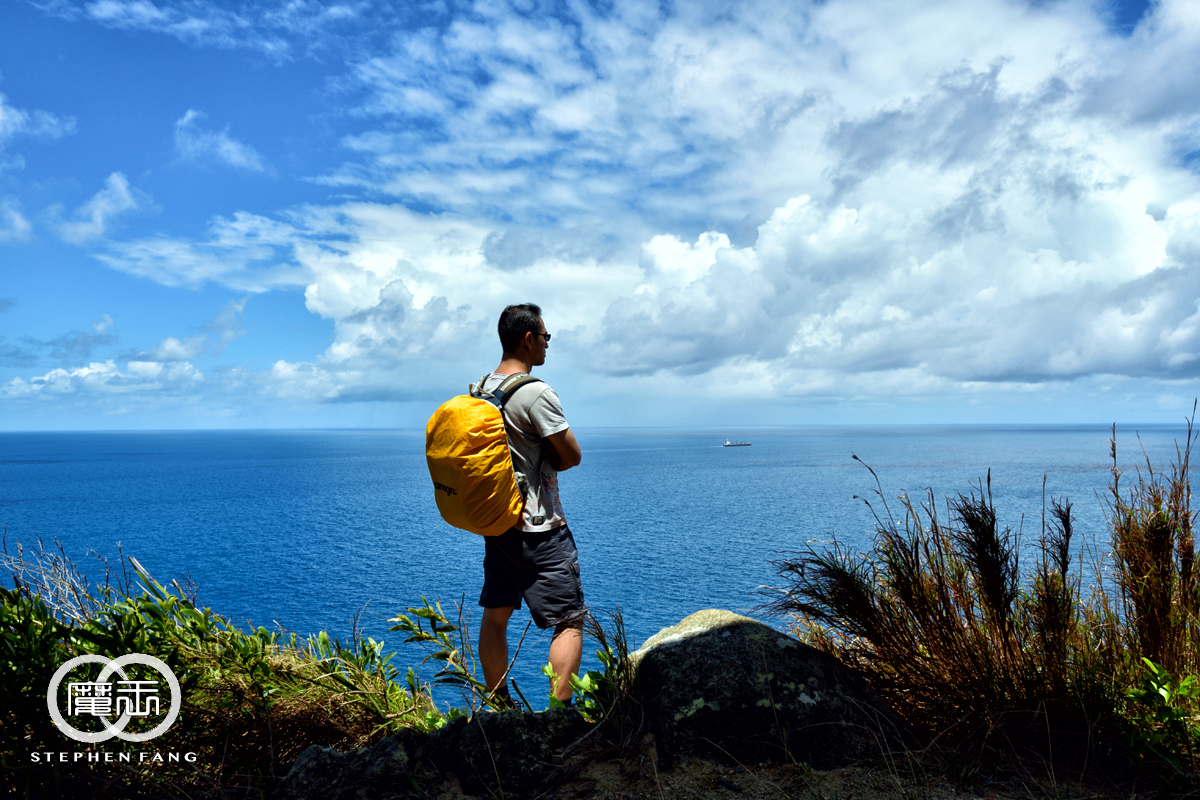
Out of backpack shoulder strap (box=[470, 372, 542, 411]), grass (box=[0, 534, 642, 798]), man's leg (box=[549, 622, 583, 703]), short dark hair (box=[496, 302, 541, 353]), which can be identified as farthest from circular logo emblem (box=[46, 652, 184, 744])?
short dark hair (box=[496, 302, 541, 353])

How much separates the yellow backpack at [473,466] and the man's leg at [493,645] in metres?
0.49

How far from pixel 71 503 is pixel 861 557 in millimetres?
63289

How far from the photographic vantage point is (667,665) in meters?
3.05

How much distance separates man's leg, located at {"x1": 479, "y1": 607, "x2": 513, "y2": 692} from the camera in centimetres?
327

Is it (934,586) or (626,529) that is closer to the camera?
(934,586)

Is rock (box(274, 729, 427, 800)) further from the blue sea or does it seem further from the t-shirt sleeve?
the t-shirt sleeve

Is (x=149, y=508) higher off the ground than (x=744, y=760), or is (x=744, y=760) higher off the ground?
(x=744, y=760)

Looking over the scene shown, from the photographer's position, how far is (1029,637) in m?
3.03

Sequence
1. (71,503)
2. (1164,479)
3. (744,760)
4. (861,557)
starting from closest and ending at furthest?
(744,760) < (861,557) < (1164,479) < (71,503)

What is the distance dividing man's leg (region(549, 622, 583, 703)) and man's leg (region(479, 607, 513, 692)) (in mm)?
305

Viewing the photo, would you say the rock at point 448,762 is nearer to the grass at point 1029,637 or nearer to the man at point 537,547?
the man at point 537,547

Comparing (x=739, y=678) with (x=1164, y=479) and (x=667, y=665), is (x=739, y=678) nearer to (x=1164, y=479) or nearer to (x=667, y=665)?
(x=667, y=665)

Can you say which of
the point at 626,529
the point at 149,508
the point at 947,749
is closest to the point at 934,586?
the point at 947,749

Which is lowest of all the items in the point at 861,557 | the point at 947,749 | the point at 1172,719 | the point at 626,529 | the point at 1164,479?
the point at 626,529
